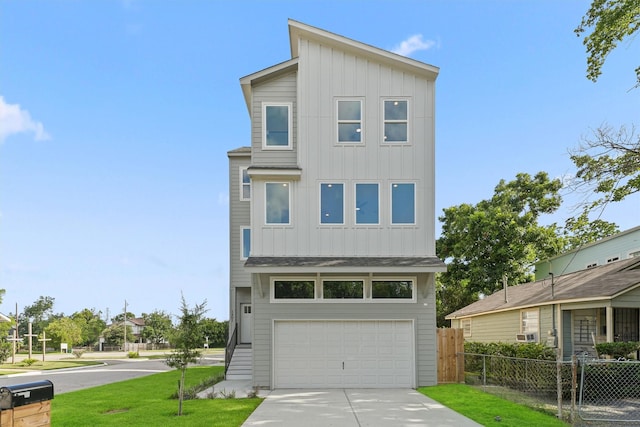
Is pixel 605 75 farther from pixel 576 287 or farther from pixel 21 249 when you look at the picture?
pixel 21 249

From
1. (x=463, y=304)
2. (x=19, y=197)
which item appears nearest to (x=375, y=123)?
(x=19, y=197)

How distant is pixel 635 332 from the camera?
590 inches

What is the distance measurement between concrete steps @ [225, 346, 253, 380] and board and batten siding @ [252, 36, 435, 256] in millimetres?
5004

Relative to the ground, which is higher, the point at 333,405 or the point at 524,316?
the point at 524,316

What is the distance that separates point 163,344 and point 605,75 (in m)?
58.9

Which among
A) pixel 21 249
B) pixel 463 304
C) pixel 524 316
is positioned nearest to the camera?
pixel 524 316

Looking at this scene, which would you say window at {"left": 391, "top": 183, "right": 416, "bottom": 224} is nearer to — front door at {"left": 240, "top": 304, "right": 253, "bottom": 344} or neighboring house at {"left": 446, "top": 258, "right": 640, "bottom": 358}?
neighboring house at {"left": 446, "top": 258, "right": 640, "bottom": 358}

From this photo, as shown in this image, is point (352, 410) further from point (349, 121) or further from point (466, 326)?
point (466, 326)

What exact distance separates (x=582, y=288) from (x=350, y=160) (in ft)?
27.9

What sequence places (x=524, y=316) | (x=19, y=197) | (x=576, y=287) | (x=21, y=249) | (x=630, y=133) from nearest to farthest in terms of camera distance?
1. (x=630, y=133)
2. (x=576, y=287)
3. (x=524, y=316)
4. (x=19, y=197)
5. (x=21, y=249)

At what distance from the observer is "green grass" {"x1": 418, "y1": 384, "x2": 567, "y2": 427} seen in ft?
29.3

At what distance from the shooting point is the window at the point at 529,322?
1747 cm

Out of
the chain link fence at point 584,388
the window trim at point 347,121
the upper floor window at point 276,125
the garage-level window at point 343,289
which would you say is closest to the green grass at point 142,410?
the garage-level window at point 343,289

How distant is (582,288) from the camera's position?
15.1m
